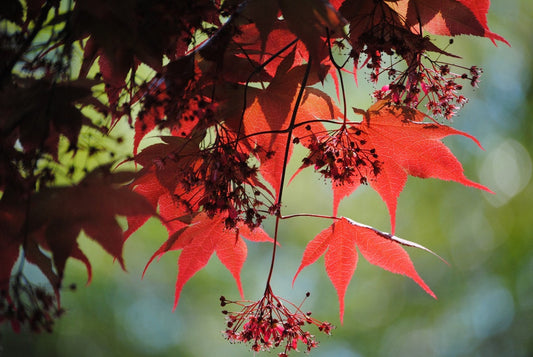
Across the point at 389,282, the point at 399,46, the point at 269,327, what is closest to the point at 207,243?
the point at 269,327

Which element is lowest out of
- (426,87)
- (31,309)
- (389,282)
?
(31,309)

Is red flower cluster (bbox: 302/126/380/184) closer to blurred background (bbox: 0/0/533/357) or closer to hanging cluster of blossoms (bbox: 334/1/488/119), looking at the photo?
hanging cluster of blossoms (bbox: 334/1/488/119)

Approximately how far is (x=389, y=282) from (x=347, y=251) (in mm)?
4089

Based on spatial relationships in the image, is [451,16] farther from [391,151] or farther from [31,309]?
[31,309]

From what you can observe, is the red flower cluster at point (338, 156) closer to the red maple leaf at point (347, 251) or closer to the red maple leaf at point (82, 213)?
the red maple leaf at point (347, 251)

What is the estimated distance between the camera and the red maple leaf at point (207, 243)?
852 millimetres

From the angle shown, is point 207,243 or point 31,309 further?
point 207,243

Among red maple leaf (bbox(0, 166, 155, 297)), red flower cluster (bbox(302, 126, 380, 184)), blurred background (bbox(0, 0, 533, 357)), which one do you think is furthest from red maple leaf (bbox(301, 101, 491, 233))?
blurred background (bbox(0, 0, 533, 357))

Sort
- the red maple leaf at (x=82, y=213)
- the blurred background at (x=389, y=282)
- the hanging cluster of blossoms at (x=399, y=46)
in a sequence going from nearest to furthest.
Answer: the red maple leaf at (x=82, y=213)
the hanging cluster of blossoms at (x=399, y=46)
the blurred background at (x=389, y=282)

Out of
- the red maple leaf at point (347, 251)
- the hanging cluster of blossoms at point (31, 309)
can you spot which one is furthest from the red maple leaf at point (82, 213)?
the red maple leaf at point (347, 251)

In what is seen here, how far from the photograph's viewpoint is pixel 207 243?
0.88 meters

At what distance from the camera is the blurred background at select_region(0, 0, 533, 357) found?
440 centimetres

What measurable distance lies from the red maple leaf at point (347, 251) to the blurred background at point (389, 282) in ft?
11.7

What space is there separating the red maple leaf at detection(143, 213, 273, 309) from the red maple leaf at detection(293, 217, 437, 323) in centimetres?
9
